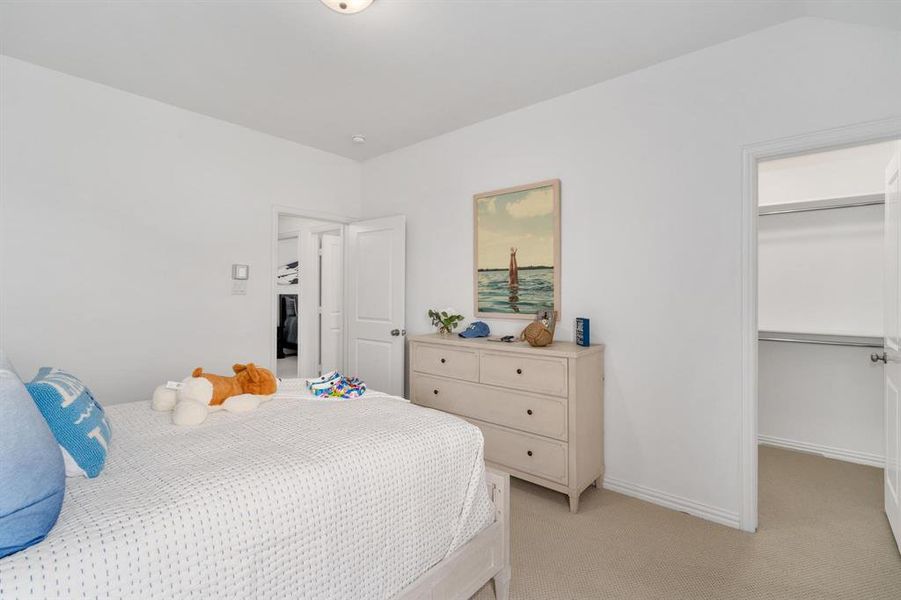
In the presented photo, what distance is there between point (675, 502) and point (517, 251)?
1917 millimetres

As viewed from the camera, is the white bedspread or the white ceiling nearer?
the white bedspread

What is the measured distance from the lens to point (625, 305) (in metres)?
2.73

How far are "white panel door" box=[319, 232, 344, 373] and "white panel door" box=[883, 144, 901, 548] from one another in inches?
190

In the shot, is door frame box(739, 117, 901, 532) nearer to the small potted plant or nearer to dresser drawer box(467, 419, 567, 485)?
dresser drawer box(467, 419, 567, 485)

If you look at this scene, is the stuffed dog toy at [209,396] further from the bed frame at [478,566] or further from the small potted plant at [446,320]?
the small potted plant at [446,320]

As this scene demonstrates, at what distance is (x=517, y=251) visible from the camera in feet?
10.6

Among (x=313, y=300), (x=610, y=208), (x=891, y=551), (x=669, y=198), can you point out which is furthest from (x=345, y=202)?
(x=891, y=551)

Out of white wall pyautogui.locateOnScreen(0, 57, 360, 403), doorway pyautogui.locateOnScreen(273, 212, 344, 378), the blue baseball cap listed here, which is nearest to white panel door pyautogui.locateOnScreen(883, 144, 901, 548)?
the blue baseball cap

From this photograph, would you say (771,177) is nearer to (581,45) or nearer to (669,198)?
(669,198)

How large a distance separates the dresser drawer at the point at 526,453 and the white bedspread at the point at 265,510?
900mm

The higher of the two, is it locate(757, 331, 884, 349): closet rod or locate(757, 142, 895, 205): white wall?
locate(757, 142, 895, 205): white wall

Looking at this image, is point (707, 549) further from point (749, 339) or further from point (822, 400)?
point (822, 400)

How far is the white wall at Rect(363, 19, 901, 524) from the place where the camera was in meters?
2.14

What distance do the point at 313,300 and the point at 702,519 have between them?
14.9 ft
